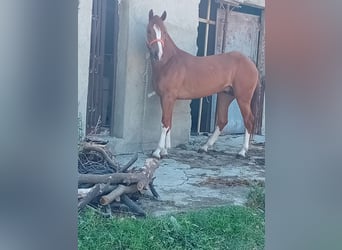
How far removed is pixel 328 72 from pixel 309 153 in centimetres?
17

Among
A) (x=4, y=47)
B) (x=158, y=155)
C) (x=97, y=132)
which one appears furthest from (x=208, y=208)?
(x=4, y=47)

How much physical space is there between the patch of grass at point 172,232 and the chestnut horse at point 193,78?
1806 mm

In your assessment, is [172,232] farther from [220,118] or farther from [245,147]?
[220,118]

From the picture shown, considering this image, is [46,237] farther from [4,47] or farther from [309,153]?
[309,153]

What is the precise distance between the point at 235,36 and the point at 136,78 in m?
2.63

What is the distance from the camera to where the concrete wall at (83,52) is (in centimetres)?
342

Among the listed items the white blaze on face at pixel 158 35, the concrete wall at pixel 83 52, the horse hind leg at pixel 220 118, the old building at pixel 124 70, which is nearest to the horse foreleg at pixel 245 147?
the horse hind leg at pixel 220 118

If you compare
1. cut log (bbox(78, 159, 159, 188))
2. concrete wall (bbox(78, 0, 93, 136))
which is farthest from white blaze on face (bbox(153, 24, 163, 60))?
cut log (bbox(78, 159, 159, 188))

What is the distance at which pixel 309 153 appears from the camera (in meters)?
0.81

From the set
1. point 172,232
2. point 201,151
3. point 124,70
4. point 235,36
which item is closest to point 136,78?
point 124,70

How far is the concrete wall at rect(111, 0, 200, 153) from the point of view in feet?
13.2

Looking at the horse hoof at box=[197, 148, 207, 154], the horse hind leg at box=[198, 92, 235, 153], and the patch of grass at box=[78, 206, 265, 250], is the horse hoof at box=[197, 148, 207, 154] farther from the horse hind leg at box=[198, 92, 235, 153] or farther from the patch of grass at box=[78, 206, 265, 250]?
the patch of grass at box=[78, 206, 265, 250]

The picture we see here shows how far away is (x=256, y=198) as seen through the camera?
2752 mm

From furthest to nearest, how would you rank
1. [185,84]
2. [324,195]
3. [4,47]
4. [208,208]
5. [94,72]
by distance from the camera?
[185,84], [94,72], [208,208], [324,195], [4,47]
